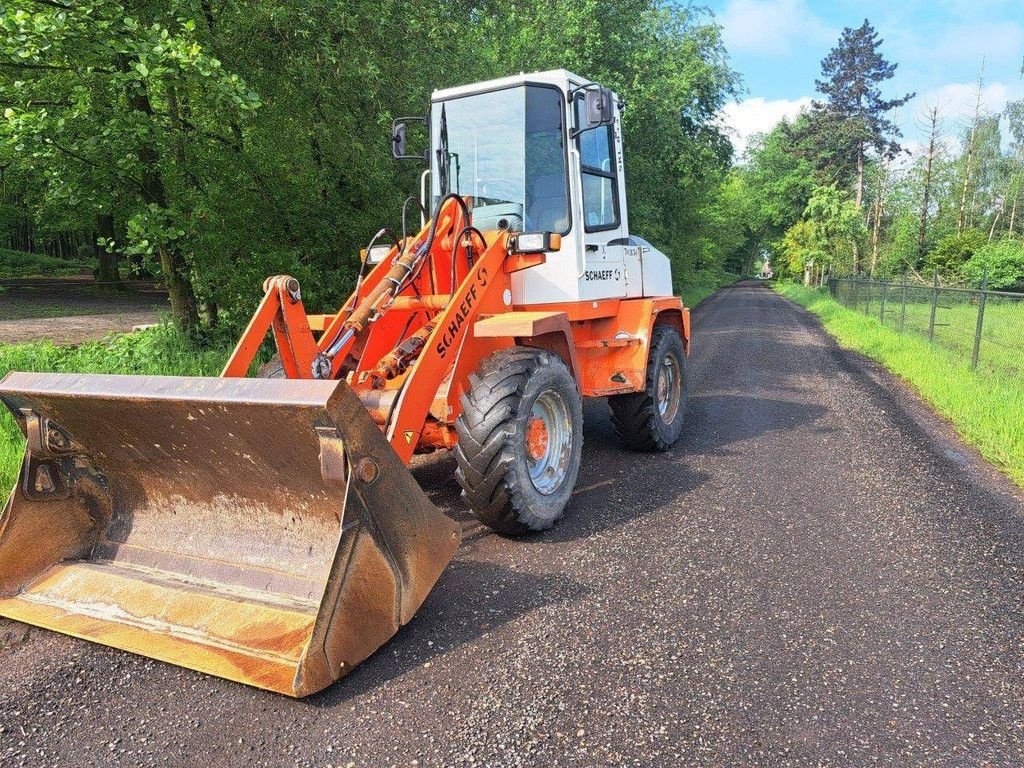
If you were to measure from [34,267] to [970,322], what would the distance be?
3891 centimetres

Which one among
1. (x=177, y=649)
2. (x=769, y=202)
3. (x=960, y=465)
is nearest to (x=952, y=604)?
(x=960, y=465)

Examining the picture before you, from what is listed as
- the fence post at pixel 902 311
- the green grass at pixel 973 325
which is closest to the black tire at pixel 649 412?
the green grass at pixel 973 325

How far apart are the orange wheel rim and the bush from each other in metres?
31.1

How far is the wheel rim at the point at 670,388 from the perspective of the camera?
6.88 meters

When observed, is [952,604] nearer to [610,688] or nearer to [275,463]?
[610,688]

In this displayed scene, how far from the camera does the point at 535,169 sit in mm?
5477

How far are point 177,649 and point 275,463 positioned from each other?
852mm

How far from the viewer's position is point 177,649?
3.01 m

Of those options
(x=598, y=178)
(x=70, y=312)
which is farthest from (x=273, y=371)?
(x=70, y=312)

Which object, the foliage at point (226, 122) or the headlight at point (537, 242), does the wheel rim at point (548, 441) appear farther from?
the foliage at point (226, 122)

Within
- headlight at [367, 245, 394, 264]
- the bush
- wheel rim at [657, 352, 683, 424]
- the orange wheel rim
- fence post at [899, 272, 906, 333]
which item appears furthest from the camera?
the bush

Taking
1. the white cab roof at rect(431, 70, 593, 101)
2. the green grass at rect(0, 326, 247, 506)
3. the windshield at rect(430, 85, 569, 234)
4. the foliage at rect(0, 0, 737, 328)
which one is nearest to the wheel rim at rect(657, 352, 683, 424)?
the windshield at rect(430, 85, 569, 234)

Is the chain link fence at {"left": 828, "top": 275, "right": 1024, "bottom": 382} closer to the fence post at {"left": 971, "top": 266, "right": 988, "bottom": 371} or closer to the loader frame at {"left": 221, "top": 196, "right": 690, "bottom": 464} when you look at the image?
the fence post at {"left": 971, "top": 266, "right": 988, "bottom": 371}

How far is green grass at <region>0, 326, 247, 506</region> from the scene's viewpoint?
25.8ft
